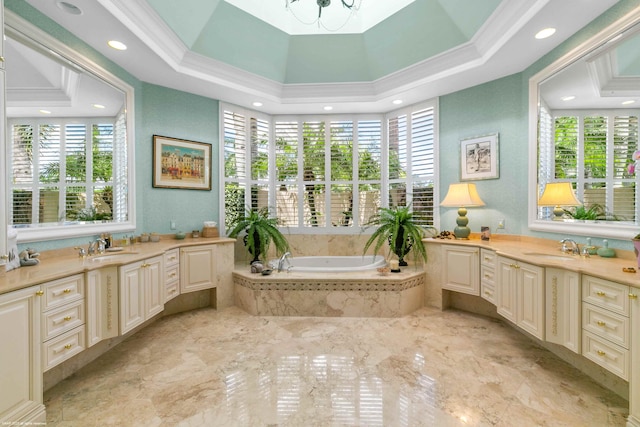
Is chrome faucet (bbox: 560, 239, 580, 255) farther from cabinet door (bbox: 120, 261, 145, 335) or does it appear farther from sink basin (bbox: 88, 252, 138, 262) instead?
sink basin (bbox: 88, 252, 138, 262)

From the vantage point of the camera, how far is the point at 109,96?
115 inches

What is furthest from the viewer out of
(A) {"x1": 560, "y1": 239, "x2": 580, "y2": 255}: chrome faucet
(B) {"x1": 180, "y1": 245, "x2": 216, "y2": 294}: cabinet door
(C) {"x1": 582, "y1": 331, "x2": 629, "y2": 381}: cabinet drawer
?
(B) {"x1": 180, "y1": 245, "x2": 216, "y2": 294}: cabinet door

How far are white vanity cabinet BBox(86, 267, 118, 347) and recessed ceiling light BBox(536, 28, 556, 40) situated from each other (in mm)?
4063

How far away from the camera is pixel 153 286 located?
106 inches

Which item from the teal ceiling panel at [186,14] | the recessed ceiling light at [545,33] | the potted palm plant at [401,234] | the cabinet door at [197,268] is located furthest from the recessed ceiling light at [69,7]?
the recessed ceiling light at [545,33]

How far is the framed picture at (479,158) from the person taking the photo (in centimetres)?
346

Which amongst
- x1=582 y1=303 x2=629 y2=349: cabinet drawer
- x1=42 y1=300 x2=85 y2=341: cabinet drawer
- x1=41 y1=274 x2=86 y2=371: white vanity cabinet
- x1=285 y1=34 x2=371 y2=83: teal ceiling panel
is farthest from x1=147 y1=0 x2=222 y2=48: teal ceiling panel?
x1=582 y1=303 x2=629 y2=349: cabinet drawer

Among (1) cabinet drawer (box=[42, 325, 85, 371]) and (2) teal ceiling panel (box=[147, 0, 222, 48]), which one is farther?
(2) teal ceiling panel (box=[147, 0, 222, 48])

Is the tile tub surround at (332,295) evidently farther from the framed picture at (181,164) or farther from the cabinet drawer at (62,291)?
the cabinet drawer at (62,291)

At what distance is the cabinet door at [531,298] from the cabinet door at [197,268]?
124 inches

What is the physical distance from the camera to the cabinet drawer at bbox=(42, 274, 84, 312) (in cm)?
177

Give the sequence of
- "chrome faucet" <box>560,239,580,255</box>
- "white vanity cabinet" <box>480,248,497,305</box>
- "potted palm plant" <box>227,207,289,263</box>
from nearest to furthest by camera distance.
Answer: "chrome faucet" <box>560,239,580,255</box>, "white vanity cabinet" <box>480,248,497,305</box>, "potted palm plant" <box>227,207,289,263</box>

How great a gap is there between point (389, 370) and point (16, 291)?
94.8 inches

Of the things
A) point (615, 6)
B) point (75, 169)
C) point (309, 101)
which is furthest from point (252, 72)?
point (615, 6)
